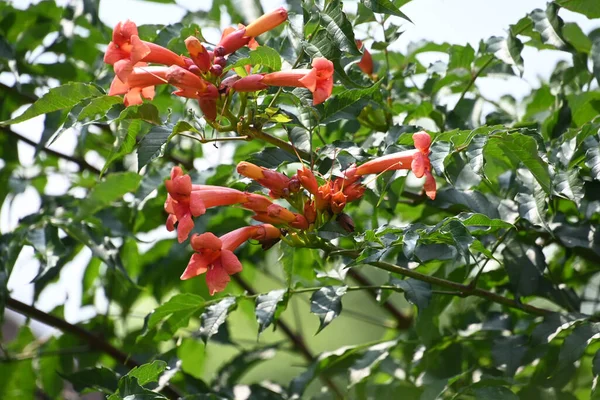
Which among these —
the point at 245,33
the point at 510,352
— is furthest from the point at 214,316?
the point at 510,352

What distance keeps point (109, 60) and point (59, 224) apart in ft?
2.58

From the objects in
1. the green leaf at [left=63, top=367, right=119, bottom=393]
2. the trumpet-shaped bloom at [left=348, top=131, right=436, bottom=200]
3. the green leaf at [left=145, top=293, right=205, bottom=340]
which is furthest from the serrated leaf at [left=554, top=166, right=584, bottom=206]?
the green leaf at [left=63, top=367, right=119, bottom=393]

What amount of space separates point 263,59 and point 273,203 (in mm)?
382

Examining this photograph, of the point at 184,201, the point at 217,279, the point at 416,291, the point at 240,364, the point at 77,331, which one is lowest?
the point at 240,364

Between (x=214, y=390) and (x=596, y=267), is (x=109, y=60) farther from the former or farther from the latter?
(x=596, y=267)

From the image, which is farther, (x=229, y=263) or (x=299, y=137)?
(x=299, y=137)

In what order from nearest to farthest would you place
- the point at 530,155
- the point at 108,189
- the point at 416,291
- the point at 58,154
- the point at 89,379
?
1. the point at 530,155
2. the point at 416,291
3. the point at 89,379
4. the point at 108,189
5. the point at 58,154

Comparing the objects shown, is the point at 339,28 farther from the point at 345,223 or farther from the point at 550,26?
the point at 550,26

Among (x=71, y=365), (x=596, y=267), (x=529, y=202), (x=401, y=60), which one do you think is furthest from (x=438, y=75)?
(x=71, y=365)

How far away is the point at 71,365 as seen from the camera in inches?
138

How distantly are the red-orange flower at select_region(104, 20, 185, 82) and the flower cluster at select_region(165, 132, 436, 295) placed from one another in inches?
12.1

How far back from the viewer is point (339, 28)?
2.05 m

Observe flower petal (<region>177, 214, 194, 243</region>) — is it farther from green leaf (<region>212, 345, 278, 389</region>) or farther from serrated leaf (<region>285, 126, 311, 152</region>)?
green leaf (<region>212, 345, 278, 389</region>)

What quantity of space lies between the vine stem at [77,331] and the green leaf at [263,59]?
4.69ft
